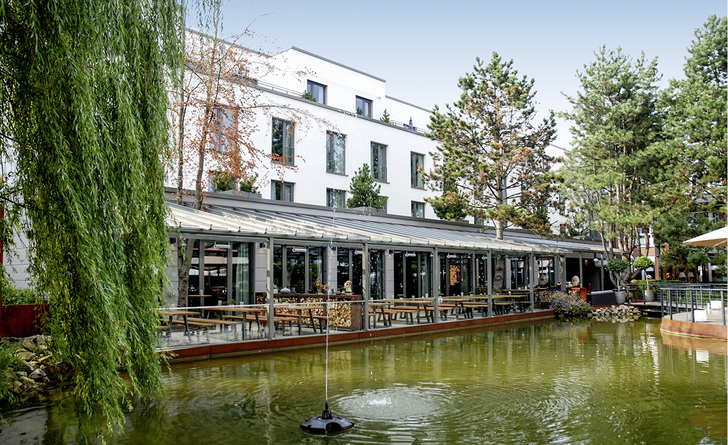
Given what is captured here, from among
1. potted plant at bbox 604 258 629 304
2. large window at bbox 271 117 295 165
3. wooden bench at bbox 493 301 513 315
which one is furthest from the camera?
potted plant at bbox 604 258 629 304

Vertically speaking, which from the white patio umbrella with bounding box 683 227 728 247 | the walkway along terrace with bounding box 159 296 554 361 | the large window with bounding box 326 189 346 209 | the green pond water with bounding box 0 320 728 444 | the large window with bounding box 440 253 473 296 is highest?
the large window with bounding box 326 189 346 209

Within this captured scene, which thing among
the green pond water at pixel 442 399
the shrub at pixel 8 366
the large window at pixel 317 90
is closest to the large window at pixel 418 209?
the large window at pixel 317 90

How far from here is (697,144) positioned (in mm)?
24141

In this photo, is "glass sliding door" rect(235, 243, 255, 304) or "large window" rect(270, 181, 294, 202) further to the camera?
"large window" rect(270, 181, 294, 202)

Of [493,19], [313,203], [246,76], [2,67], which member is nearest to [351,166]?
[313,203]

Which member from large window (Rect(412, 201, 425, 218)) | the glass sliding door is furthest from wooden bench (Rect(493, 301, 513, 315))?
the glass sliding door

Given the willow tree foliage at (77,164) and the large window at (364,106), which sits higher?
the large window at (364,106)

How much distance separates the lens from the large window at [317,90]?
2726 cm

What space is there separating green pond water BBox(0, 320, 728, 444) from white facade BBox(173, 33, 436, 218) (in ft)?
36.7

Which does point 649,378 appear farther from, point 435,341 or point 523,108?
point 523,108

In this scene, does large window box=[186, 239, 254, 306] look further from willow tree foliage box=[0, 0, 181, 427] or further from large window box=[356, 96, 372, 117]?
large window box=[356, 96, 372, 117]

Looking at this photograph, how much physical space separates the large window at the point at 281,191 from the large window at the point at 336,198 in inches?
78.2

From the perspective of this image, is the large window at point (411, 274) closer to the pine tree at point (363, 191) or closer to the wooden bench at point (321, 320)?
the pine tree at point (363, 191)

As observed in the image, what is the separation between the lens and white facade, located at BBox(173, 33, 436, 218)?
2283 centimetres
